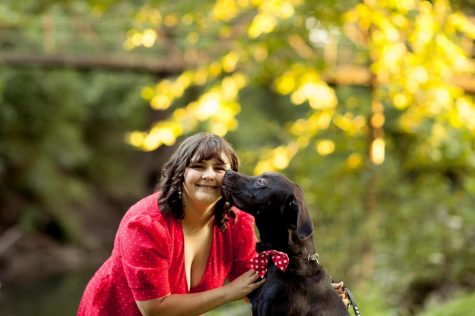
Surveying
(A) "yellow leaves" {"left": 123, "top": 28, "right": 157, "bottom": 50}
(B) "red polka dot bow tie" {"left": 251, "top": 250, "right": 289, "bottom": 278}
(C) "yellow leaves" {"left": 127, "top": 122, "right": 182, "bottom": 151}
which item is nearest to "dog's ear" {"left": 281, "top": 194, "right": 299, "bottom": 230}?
(B) "red polka dot bow tie" {"left": 251, "top": 250, "right": 289, "bottom": 278}

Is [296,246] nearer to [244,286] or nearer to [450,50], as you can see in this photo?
[244,286]

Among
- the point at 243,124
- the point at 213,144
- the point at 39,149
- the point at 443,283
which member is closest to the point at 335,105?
the point at 443,283

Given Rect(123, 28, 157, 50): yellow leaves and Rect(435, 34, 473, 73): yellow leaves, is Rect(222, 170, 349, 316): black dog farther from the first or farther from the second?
Rect(123, 28, 157, 50): yellow leaves

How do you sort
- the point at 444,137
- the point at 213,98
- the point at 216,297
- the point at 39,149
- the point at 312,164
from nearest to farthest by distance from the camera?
1. the point at 216,297
2. the point at 444,137
3. the point at 213,98
4. the point at 312,164
5. the point at 39,149

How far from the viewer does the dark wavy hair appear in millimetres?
3139

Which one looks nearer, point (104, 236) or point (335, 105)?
point (335, 105)

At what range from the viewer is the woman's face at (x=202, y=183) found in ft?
10.3

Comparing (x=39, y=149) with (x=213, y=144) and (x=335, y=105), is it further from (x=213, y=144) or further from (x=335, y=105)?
(x=213, y=144)

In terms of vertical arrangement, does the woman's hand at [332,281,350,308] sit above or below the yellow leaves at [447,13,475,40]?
below

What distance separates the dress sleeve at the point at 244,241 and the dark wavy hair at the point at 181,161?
163 millimetres

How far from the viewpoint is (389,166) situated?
7816mm

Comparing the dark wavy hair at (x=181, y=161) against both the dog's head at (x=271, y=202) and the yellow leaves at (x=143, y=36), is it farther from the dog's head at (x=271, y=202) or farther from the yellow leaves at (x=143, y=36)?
the yellow leaves at (x=143, y=36)

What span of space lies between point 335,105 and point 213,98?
1149 millimetres

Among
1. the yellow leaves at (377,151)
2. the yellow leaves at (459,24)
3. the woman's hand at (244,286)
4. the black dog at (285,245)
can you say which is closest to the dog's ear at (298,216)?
the black dog at (285,245)
